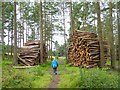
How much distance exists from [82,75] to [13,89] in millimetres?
3667

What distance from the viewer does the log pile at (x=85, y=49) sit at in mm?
23844

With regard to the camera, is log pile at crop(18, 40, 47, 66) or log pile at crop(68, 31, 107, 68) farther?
log pile at crop(18, 40, 47, 66)

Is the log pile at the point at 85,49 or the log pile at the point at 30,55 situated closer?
the log pile at the point at 85,49

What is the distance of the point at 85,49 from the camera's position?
993 inches

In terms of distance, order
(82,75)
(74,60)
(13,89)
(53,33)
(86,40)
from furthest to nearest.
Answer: (53,33) → (74,60) → (86,40) → (82,75) → (13,89)

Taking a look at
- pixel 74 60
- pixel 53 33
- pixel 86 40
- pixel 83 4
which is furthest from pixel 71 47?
pixel 53 33

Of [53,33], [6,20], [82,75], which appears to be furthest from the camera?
[53,33]

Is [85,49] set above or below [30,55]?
above

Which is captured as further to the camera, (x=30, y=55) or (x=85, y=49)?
(x=30, y=55)

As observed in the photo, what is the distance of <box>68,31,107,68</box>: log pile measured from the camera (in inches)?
939

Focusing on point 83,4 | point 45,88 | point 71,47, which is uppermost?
point 83,4

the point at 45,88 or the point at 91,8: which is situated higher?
the point at 91,8

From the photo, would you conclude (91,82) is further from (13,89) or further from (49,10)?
(49,10)

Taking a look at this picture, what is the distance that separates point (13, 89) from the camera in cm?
1213
